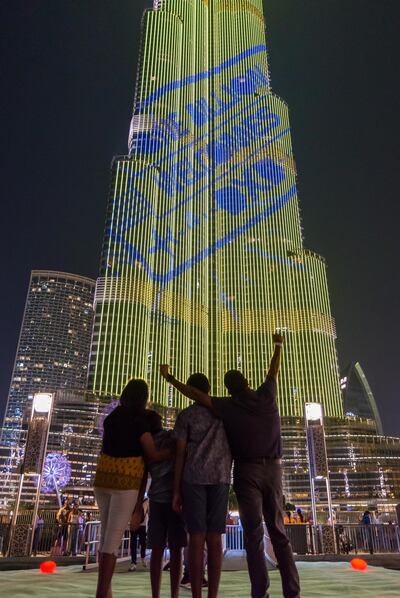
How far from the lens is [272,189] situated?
11831cm

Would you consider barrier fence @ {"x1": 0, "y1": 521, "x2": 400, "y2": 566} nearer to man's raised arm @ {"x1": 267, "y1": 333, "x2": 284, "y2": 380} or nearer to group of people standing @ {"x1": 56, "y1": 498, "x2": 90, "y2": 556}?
group of people standing @ {"x1": 56, "y1": 498, "x2": 90, "y2": 556}

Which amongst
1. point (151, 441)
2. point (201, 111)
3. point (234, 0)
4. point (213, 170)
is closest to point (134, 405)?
point (151, 441)

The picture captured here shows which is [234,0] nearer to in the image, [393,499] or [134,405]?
[393,499]

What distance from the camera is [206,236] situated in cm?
11112

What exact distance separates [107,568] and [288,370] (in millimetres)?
102765

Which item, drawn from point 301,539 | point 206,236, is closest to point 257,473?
Result: point 301,539

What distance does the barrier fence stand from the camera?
1120 cm

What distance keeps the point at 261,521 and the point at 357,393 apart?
517 ft

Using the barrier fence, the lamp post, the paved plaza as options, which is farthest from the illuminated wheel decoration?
the paved plaza

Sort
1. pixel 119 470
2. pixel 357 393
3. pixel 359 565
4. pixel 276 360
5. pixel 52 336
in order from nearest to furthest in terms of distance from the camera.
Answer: pixel 119 470 < pixel 276 360 < pixel 359 565 < pixel 357 393 < pixel 52 336

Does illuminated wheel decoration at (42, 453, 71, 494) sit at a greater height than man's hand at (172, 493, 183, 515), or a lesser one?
greater

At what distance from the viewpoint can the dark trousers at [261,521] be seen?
347 cm

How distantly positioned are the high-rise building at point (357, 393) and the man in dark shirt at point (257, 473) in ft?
503

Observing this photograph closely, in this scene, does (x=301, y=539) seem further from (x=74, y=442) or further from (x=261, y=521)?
(x=74, y=442)
